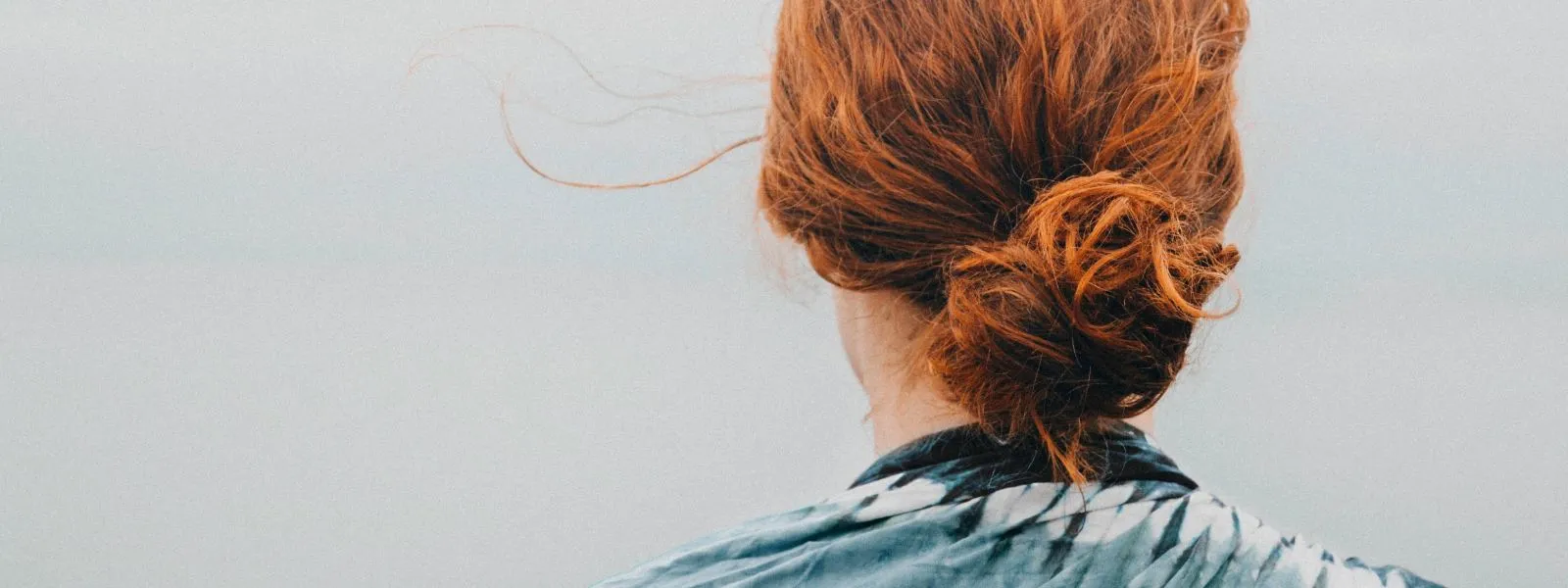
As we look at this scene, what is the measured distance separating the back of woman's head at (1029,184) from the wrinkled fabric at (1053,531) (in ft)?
0.08

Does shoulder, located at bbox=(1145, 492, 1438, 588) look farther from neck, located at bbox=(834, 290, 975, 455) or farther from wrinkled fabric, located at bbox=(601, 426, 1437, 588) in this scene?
neck, located at bbox=(834, 290, 975, 455)

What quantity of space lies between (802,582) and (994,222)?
9.7 inches

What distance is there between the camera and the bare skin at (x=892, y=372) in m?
0.79

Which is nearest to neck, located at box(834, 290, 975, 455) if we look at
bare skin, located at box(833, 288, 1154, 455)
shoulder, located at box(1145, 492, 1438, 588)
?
bare skin, located at box(833, 288, 1154, 455)

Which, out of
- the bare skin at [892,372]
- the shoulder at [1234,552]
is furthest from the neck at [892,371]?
the shoulder at [1234,552]

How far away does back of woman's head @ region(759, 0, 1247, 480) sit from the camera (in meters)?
0.70

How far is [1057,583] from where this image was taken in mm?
764

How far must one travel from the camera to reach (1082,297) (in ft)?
2.28

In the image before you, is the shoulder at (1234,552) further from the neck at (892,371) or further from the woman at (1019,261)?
the neck at (892,371)

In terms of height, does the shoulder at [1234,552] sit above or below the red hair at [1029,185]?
below

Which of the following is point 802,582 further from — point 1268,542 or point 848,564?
point 1268,542

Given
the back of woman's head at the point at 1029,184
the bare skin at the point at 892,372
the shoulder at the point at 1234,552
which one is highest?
the back of woman's head at the point at 1029,184

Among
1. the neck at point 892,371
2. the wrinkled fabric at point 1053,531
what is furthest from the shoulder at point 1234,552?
the neck at point 892,371

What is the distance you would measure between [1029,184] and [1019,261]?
5 cm
